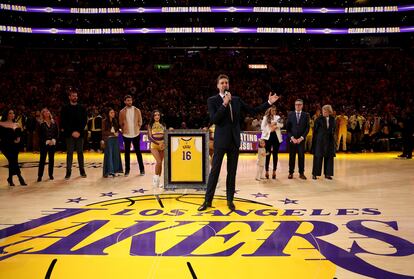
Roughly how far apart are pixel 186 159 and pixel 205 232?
3.42 meters

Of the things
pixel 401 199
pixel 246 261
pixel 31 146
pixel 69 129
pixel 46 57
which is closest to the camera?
pixel 246 261

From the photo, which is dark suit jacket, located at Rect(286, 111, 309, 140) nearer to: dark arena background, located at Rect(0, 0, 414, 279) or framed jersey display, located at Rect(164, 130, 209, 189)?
dark arena background, located at Rect(0, 0, 414, 279)

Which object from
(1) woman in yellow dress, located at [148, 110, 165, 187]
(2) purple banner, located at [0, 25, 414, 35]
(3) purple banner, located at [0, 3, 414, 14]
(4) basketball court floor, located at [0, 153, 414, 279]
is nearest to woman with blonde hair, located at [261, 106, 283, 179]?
(4) basketball court floor, located at [0, 153, 414, 279]

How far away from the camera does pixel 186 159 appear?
8.24 metres

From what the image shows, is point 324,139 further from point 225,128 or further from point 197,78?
point 197,78

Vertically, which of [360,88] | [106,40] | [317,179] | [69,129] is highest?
[106,40]

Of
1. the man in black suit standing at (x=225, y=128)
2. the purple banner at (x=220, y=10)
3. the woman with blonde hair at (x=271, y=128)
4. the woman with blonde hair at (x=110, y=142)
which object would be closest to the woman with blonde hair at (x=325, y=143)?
the woman with blonde hair at (x=271, y=128)

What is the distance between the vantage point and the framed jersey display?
816 cm

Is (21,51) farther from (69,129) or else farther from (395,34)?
(395,34)

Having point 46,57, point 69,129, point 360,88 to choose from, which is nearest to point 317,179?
point 69,129

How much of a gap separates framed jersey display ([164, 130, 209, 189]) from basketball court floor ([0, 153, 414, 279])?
0.68ft

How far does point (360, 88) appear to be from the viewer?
28.9 m

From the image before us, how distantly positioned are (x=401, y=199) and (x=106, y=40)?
1479 inches

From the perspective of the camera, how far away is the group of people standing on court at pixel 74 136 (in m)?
8.52
